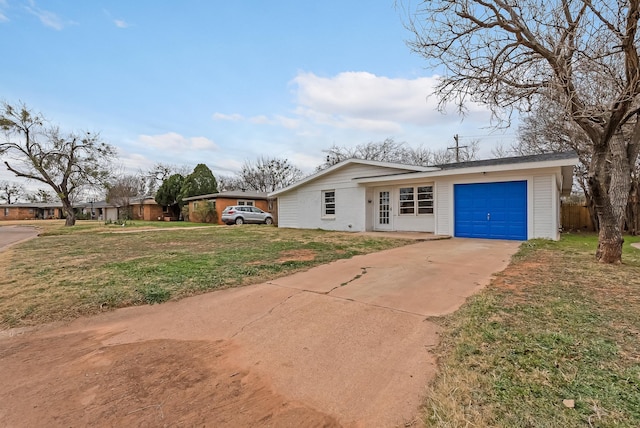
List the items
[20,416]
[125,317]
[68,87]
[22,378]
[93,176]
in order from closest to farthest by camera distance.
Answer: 1. [20,416]
2. [22,378]
3. [125,317]
4. [68,87]
5. [93,176]

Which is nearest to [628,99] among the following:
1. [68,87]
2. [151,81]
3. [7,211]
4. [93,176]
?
[151,81]

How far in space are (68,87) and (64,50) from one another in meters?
2.46

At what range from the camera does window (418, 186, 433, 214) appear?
12738 millimetres

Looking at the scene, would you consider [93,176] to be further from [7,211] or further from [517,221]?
[7,211]

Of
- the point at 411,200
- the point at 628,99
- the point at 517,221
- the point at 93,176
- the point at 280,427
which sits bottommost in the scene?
the point at 280,427

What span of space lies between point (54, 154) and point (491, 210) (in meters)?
29.2

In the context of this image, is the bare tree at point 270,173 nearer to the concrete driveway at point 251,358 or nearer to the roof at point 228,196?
the roof at point 228,196

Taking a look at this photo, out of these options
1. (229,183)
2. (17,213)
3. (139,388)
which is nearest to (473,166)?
(139,388)

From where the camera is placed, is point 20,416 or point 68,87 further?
point 68,87

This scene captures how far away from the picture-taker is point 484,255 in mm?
7426

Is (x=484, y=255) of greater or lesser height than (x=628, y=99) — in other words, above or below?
below

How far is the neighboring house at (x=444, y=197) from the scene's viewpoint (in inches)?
393

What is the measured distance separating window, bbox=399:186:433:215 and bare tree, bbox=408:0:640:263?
610 centimetres

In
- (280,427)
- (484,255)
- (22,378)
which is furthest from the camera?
(484,255)
